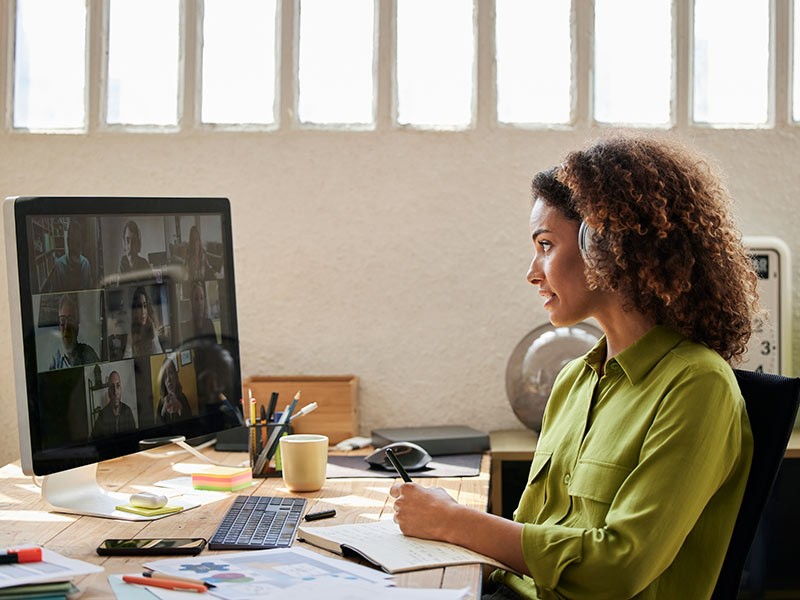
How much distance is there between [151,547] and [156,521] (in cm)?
25

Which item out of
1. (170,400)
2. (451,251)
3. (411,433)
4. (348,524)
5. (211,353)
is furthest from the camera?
(451,251)

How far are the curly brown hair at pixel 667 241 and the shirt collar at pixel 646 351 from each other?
2 cm

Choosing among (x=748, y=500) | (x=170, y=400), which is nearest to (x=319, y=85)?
(x=170, y=400)

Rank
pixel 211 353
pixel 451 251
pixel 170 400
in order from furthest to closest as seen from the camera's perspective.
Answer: pixel 451 251, pixel 211 353, pixel 170 400

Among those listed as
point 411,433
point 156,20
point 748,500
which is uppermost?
point 156,20

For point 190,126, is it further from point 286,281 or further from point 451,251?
point 451,251

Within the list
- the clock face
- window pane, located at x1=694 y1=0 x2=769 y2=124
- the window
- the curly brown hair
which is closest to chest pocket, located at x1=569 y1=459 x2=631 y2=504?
the curly brown hair

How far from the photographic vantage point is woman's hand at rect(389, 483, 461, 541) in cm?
156

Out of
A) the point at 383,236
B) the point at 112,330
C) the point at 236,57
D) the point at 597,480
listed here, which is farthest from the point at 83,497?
the point at 236,57

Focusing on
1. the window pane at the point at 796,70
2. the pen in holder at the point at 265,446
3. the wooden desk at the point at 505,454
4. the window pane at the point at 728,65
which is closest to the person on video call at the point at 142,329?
the pen in holder at the point at 265,446

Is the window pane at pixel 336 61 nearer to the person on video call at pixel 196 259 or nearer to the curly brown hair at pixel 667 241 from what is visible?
the person on video call at pixel 196 259

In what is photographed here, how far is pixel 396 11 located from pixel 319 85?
1.11ft

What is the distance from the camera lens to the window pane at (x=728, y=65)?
310 cm

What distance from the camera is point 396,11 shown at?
3.07 metres
